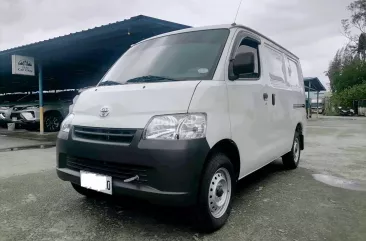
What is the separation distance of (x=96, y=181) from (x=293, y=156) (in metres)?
3.57

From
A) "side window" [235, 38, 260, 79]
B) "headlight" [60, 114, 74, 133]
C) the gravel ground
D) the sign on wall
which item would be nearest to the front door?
"side window" [235, 38, 260, 79]

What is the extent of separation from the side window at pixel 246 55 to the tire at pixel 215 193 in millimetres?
894

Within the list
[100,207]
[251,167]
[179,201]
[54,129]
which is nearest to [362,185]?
[251,167]

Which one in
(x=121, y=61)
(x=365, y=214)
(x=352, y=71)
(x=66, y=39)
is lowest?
(x=365, y=214)

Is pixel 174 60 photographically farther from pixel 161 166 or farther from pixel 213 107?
pixel 161 166

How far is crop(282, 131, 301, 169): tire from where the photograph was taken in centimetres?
497

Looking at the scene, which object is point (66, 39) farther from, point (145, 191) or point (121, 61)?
point (145, 191)

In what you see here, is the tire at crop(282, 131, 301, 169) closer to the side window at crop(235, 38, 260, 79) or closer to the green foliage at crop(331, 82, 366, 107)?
the side window at crop(235, 38, 260, 79)

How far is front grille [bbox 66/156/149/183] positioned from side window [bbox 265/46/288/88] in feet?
7.47

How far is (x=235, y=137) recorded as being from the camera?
2.86 m

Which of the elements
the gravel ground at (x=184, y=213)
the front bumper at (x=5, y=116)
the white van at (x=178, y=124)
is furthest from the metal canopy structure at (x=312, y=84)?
the white van at (x=178, y=124)

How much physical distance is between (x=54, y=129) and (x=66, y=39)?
13.4 ft

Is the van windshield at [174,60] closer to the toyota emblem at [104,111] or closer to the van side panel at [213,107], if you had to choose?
the van side panel at [213,107]

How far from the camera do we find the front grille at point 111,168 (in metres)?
2.37
